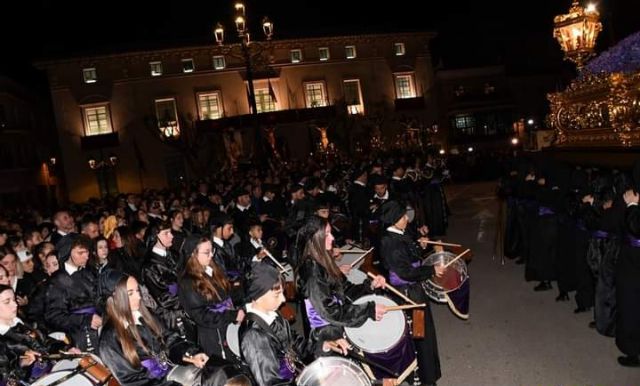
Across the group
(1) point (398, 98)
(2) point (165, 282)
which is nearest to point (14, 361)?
(2) point (165, 282)

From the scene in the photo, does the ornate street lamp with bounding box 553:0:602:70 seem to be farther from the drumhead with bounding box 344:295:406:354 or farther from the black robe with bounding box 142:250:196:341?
the black robe with bounding box 142:250:196:341

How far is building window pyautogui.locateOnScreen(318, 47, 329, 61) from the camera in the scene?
141 ft

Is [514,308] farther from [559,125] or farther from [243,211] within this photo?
[243,211]

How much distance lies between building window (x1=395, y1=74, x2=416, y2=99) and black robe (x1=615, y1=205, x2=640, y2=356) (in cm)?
3981

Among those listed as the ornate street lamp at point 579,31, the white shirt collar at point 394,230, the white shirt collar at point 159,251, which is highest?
the ornate street lamp at point 579,31

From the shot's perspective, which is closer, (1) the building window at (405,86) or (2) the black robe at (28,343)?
(2) the black robe at (28,343)

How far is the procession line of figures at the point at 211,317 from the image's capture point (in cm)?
376

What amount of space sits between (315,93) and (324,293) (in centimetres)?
3950

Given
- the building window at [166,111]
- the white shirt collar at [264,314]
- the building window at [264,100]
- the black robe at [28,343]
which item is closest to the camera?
the white shirt collar at [264,314]

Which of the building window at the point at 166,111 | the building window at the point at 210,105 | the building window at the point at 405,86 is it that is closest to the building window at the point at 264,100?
the building window at the point at 210,105

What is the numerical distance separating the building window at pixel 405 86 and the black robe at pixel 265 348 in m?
42.4

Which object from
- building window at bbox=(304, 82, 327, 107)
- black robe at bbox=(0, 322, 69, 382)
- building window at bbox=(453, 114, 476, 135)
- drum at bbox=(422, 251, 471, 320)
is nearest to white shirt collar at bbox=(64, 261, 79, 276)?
black robe at bbox=(0, 322, 69, 382)

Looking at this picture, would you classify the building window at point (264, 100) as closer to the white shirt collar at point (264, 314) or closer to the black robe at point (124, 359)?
the black robe at point (124, 359)

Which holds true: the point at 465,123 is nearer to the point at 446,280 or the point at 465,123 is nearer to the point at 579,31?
the point at 579,31
